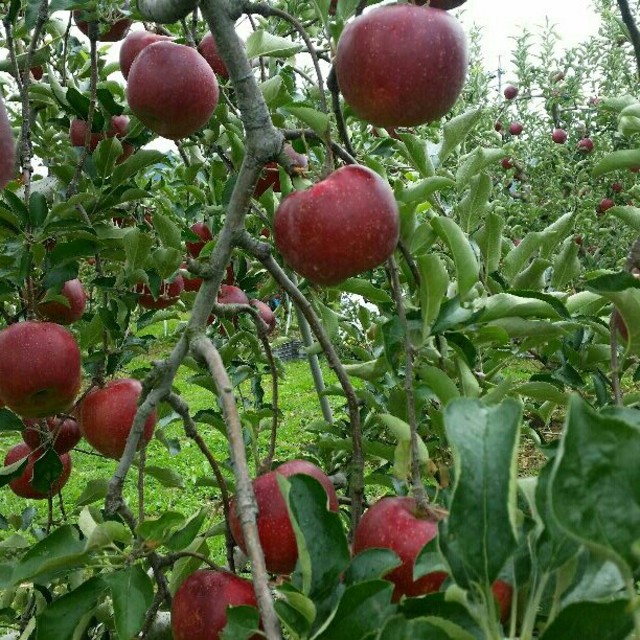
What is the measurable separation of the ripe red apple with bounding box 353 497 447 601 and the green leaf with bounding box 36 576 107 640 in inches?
12.6

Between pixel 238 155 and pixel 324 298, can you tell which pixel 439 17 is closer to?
pixel 238 155

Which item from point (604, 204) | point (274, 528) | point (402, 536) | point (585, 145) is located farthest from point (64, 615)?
point (585, 145)

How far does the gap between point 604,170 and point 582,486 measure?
0.89 m

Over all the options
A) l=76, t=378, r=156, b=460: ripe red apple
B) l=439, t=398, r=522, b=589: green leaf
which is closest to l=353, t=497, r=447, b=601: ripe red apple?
l=439, t=398, r=522, b=589: green leaf

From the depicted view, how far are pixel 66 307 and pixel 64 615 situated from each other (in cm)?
88

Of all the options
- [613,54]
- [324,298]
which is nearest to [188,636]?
[324,298]

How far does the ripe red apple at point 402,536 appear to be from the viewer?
0.78 metres

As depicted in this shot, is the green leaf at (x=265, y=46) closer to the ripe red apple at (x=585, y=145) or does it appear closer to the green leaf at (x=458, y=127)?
the green leaf at (x=458, y=127)

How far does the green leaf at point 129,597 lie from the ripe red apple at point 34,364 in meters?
0.61

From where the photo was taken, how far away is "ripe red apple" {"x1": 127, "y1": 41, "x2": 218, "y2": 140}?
1.30 metres

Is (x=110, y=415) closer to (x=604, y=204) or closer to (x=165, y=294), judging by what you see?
(x=165, y=294)

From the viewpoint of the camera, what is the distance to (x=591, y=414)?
0.43 m

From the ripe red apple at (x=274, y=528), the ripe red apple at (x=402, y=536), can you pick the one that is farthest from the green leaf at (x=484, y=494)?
the ripe red apple at (x=274, y=528)

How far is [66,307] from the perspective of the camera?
1.63m
